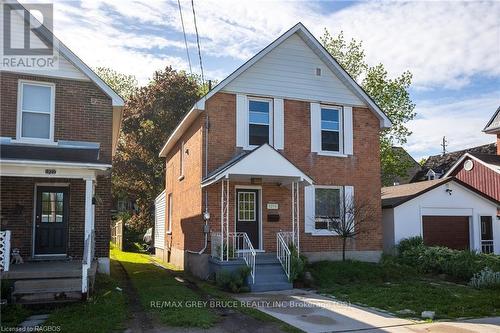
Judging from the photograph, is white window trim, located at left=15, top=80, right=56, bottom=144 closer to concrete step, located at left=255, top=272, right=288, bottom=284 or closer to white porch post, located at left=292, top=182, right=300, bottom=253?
A: concrete step, located at left=255, top=272, right=288, bottom=284

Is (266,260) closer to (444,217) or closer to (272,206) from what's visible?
(272,206)

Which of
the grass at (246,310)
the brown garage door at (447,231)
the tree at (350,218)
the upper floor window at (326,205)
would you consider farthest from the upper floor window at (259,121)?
the brown garage door at (447,231)

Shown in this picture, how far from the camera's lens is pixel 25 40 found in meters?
13.5

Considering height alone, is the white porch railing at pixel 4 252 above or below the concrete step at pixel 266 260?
above

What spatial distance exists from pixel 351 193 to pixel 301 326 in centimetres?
932

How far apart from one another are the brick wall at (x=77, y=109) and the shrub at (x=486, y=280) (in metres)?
11.5

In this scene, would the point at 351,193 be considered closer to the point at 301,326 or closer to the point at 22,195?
the point at 301,326

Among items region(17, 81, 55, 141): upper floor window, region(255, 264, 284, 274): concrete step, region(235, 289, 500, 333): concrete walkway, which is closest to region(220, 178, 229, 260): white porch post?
region(255, 264, 284, 274): concrete step

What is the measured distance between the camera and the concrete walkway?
8.74 metres

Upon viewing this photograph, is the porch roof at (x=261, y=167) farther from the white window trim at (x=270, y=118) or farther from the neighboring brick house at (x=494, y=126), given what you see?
the neighboring brick house at (x=494, y=126)

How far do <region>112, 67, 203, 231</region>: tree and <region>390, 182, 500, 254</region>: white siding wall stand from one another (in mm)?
18694

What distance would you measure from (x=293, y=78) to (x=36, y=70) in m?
8.74

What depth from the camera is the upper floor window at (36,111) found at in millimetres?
13531

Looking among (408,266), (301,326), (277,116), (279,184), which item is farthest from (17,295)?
(408,266)
